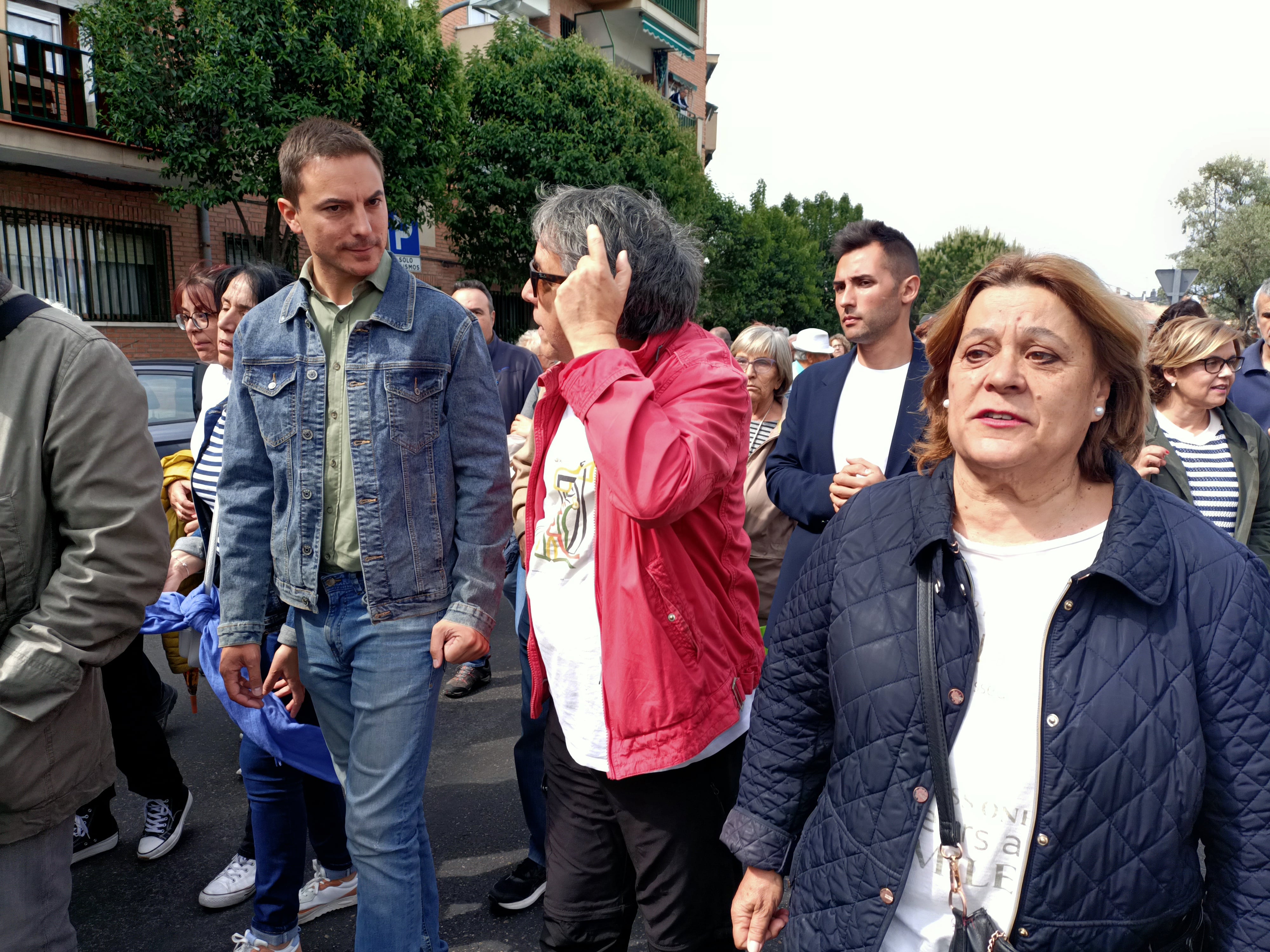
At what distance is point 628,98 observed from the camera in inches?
780

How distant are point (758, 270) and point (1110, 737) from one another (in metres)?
28.8

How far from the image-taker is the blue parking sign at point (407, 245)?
32.4 feet

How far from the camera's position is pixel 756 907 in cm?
178

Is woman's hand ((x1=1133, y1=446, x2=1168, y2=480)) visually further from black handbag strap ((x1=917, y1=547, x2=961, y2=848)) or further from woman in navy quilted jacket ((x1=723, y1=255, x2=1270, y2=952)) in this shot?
black handbag strap ((x1=917, y1=547, x2=961, y2=848))

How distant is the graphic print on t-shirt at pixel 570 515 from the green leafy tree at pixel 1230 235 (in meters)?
40.0

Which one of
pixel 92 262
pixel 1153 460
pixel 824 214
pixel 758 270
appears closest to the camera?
pixel 1153 460

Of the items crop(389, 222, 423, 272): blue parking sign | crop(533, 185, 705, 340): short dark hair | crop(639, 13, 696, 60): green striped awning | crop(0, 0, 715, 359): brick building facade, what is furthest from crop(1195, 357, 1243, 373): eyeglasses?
crop(639, 13, 696, 60): green striped awning

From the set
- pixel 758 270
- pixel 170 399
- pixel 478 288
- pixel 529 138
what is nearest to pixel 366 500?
pixel 478 288

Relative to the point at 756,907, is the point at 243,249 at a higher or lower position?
higher

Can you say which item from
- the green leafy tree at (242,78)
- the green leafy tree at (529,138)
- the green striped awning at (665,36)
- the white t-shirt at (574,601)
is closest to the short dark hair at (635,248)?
the white t-shirt at (574,601)

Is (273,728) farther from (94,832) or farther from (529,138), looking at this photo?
(529,138)

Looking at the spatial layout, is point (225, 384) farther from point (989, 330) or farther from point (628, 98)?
point (628, 98)

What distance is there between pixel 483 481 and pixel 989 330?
1346mm

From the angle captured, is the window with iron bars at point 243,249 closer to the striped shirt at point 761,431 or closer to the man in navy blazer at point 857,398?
the striped shirt at point 761,431
